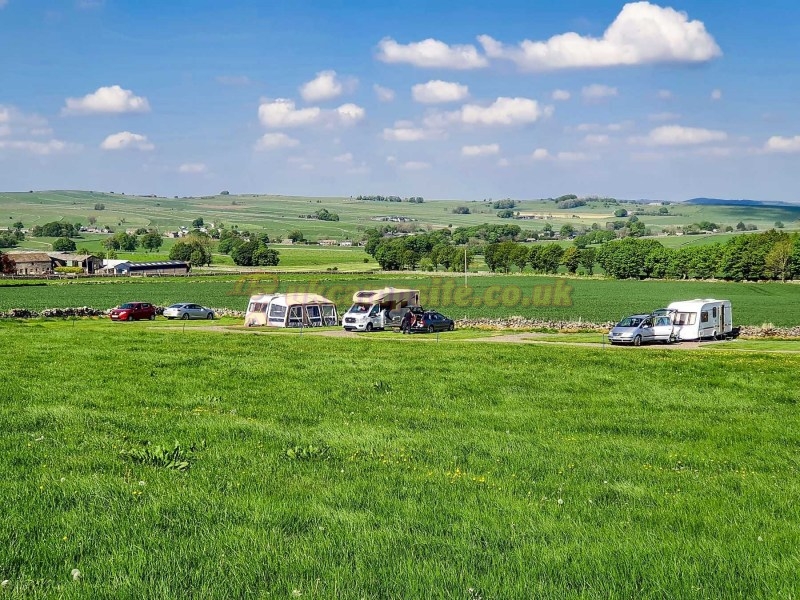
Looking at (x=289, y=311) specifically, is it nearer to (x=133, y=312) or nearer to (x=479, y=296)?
(x=133, y=312)

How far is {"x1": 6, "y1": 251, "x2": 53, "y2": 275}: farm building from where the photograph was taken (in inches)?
6201

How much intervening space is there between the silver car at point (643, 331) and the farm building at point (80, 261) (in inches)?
6146

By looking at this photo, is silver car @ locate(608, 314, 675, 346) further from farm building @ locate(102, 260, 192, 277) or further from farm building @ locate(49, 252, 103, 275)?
farm building @ locate(49, 252, 103, 275)

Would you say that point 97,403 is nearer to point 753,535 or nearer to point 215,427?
point 215,427

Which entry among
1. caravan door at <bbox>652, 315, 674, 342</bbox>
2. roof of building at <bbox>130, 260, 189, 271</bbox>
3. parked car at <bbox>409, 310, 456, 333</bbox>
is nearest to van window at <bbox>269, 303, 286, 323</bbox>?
parked car at <bbox>409, 310, 456, 333</bbox>

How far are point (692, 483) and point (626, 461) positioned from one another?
4.46 feet

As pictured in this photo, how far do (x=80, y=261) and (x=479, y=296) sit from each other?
123 metres

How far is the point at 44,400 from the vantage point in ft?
48.1

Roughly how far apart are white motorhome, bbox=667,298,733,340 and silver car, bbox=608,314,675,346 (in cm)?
57

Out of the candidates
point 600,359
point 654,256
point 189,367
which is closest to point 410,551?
point 189,367

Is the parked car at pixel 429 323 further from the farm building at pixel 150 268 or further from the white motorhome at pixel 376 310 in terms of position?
the farm building at pixel 150 268

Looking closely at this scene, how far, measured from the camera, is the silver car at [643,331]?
43.5m

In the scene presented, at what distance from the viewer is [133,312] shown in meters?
59.9

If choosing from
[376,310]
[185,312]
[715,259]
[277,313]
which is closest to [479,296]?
[185,312]
